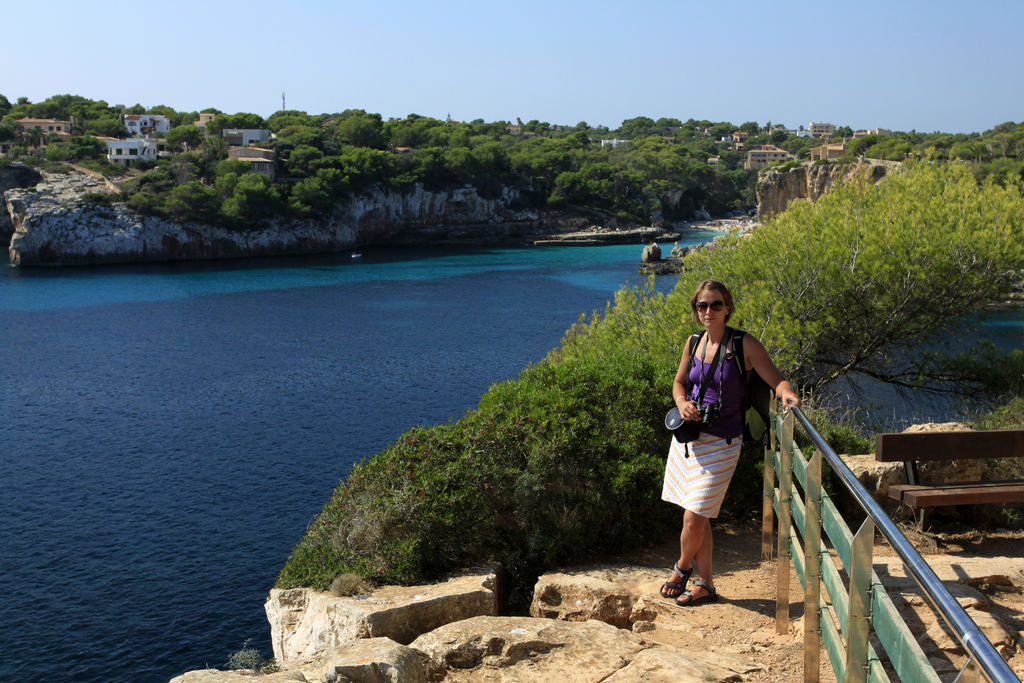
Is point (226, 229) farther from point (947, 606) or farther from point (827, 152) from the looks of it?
point (947, 606)

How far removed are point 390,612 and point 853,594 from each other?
353 centimetres

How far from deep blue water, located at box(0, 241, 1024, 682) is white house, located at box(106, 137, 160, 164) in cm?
2507

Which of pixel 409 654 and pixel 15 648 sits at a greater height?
pixel 409 654

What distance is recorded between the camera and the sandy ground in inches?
164

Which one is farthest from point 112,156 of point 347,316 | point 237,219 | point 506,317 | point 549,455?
point 549,455

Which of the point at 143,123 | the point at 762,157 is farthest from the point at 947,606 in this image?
the point at 762,157

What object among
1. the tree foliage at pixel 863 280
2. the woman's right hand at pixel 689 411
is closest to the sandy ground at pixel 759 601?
the woman's right hand at pixel 689 411

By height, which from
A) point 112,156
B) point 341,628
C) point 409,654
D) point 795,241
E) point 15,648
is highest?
point 112,156

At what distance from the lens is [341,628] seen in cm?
550

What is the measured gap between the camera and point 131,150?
77.9 m

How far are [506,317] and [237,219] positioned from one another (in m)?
34.8

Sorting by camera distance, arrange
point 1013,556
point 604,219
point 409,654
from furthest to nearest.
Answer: point 604,219 < point 1013,556 < point 409,654

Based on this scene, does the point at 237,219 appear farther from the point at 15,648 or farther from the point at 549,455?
the point at 549,455

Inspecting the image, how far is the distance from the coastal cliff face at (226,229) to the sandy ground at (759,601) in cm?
6508
